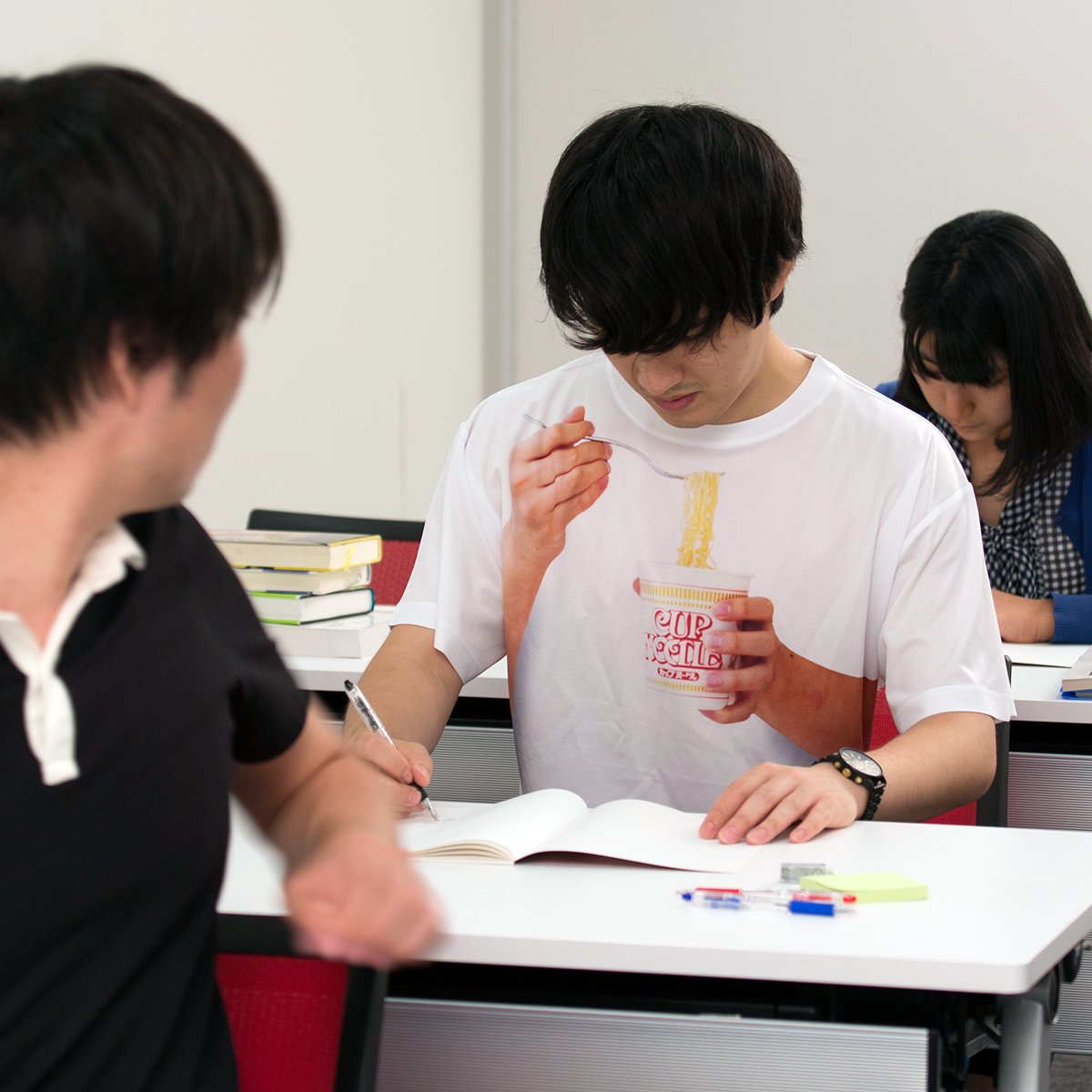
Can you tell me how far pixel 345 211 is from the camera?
3.97 meters

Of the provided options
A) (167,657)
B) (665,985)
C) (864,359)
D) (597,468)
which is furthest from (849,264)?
(167,657)

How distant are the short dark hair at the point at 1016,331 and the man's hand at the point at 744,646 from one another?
1156mm

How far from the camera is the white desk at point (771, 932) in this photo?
103 cm

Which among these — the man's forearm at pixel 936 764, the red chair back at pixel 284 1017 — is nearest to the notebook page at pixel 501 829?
the red chair back at pixel 284 1017

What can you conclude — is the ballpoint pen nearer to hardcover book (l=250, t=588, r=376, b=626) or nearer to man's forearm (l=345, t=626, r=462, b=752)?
man's forearm (l=345, t=626, r=462, b=752)

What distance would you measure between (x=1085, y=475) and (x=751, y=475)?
1.27 metres

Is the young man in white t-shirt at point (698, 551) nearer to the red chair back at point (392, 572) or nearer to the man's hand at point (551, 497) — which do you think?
the man's hand at point (551, 497)

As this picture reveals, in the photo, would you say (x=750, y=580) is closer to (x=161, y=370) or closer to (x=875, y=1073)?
(x=875, y=1073)

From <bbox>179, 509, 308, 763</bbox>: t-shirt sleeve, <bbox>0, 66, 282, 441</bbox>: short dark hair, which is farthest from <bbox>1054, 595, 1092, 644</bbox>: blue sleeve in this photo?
<bbox>0, 66, 282, 441</bbox>: short dark hair

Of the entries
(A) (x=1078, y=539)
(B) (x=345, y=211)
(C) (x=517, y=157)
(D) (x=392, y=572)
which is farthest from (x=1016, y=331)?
(C) (x=517, y=157)

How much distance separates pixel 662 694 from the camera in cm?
171

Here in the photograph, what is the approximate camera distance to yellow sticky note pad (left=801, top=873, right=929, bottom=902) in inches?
45.6

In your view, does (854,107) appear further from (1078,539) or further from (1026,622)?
(1026,622)

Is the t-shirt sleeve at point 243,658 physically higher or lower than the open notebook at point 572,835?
higher
